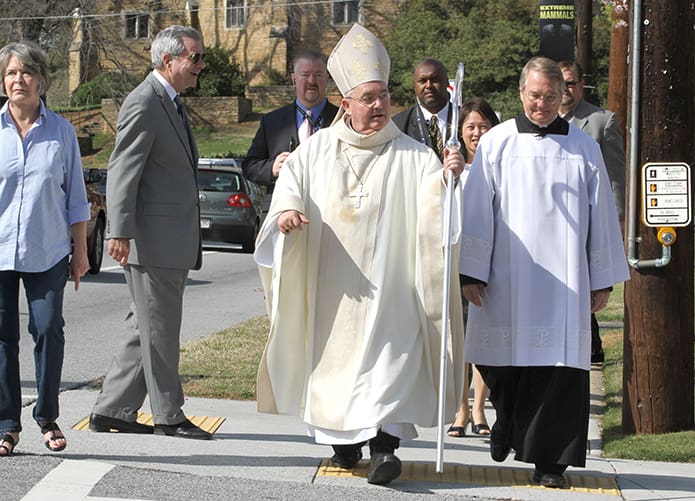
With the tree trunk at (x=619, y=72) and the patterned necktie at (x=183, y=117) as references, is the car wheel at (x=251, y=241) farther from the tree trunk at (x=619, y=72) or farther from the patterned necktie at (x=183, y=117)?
the patterned necktie at (x=183, y=117)

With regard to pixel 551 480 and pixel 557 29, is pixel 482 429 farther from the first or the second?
pixel 557 29

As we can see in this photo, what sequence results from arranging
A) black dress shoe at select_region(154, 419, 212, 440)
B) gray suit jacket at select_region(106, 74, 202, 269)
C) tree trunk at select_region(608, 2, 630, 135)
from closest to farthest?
gray suit jacket at select_region(106, 74, 202, 269), black dress shoe at select_region(154, 419, 212, 440), tree trunk at select_region(608, 2, 630, 135)

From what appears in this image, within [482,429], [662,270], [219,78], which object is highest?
[219,78]

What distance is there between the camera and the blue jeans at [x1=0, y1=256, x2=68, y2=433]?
6.52 metres

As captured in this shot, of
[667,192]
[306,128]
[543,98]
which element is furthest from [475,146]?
[543,98]

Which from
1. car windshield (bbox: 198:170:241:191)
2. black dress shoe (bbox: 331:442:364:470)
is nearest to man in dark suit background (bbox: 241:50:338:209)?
black dress shoe (bbox: 331:442:364:470)

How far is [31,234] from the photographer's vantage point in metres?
6.50

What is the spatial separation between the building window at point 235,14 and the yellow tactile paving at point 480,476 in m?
69.1

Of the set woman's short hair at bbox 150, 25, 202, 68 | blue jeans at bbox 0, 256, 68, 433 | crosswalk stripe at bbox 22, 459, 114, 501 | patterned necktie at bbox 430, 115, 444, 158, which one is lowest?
crosswalk stripe at bbox 22, 459, 114, 501

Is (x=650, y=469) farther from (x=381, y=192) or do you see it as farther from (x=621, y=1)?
(x=621, y=1)

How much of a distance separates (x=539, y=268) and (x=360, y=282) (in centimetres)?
87

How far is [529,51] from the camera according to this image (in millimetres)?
57094

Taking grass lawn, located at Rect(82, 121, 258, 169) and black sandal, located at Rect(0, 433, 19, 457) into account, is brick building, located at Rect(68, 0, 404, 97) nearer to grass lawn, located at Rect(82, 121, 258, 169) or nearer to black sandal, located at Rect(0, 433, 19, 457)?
grass lawn, located at Rect(82, 121, 258, 169)

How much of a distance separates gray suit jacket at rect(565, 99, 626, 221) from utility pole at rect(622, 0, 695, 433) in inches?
69.9
